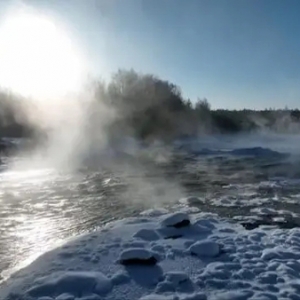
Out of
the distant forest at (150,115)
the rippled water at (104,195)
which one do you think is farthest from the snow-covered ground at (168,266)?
the distant forest at (150,115)

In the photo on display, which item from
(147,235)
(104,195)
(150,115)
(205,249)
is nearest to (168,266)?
(205,249)

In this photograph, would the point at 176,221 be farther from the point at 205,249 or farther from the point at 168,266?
the point at 168,266

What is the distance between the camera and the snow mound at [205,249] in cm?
588

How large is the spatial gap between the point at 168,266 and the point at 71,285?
1.38 m

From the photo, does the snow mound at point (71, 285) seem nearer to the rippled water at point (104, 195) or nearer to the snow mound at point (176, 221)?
the rippled water at point (104, 195)

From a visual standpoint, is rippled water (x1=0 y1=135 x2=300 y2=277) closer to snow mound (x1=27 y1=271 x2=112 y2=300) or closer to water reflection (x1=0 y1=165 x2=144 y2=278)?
water reflection (x1=0 y1=165 x2=144 y2=278)

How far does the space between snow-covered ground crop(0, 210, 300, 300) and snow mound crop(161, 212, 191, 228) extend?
0.7 inches

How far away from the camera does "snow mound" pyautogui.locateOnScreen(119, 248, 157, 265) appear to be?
5543 mm

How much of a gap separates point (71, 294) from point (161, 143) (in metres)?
31.9

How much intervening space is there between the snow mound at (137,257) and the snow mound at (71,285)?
0.57 m

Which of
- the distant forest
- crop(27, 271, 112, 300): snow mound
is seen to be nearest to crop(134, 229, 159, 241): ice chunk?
crop(27, 271, 112, 300): snow mound

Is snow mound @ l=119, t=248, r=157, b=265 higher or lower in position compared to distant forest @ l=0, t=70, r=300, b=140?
lower

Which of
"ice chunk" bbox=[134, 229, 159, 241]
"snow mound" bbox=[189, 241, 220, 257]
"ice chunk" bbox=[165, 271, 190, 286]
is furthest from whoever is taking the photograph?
"ice chunk" bbox=[134, 229, 159, 241]

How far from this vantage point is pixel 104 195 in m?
11.7
